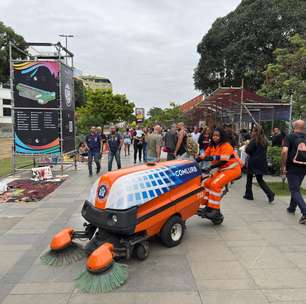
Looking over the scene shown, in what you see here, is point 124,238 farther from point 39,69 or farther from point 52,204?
point 39,69

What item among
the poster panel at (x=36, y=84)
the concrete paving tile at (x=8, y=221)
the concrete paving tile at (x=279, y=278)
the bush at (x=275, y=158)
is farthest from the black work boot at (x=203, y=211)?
the poster panel at (x=36, y=84)

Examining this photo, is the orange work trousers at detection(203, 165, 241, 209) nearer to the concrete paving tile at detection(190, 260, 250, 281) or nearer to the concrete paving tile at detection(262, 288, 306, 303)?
the concrete paving tile at detection(190, 260, 250, 281)

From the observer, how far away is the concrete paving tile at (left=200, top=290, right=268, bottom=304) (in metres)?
3.23

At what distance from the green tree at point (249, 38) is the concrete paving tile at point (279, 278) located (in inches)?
897

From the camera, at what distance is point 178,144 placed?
10266 mm

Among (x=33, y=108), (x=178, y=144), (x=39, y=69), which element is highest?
(x=39, y=69)

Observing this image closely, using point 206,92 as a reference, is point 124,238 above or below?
below

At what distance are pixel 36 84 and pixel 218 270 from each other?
8326 mm

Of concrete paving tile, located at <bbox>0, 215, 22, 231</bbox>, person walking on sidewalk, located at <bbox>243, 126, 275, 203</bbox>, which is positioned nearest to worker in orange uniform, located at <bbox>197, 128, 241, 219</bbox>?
person walking on sidewalk, located at <bbox>243, 126, 275, 203</bbox>

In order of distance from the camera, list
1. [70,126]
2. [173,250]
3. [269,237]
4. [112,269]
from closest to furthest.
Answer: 1. [112,269]
2. [173,250]
3. [269,237]
4. [70,126]

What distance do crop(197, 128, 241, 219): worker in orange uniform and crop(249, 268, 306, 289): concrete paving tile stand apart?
1653 mm

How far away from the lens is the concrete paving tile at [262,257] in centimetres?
405

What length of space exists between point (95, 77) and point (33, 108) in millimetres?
135178

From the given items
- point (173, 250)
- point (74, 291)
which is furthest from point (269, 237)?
point (74, 291)
